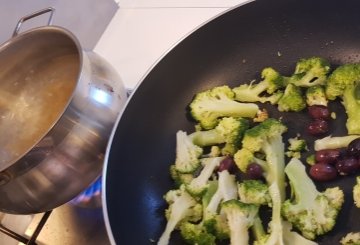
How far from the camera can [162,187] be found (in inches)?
36.1

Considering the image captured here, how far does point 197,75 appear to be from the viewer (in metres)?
1.03

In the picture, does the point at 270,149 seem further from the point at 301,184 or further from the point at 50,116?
the point at 50,116

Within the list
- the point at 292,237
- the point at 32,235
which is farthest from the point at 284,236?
the point at 32,235

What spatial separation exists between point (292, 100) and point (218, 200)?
0.25 metres

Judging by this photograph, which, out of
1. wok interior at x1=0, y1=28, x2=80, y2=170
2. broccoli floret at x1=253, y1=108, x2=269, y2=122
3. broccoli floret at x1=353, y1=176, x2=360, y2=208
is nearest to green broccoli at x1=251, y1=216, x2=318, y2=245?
broccoli floret at x1=353, y1=176, x2=360, y2=208

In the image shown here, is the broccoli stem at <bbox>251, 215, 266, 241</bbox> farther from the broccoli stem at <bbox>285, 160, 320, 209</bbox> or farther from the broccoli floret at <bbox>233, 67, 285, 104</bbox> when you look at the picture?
the broccoli floret at <bbox>233, 67, 285, 104</bbox>

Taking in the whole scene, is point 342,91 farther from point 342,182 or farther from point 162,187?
point 162,187

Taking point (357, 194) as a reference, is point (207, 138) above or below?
below

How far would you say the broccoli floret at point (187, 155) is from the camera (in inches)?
35.3

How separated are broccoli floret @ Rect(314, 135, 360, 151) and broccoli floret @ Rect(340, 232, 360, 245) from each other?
17cm

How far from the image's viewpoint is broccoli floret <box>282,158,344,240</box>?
2.50 ft

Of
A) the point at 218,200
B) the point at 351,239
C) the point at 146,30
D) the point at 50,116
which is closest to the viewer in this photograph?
the point at 351,239

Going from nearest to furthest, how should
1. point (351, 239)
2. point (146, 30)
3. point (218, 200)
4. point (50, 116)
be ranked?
point (351, 239), point (218, 200), point (50, 116), point (146, 30)

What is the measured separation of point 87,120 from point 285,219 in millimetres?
394
